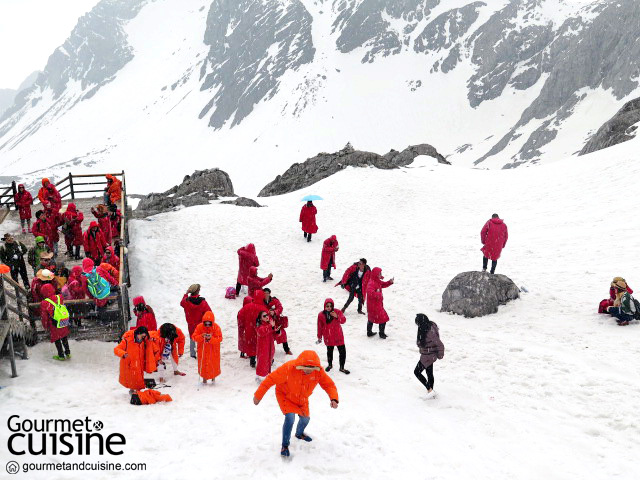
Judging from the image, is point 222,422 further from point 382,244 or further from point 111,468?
point 382,244

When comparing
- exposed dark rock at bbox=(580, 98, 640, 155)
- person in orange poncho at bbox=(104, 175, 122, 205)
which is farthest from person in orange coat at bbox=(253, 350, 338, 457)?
exposed dark rock at bbox=(580, 98, 640, 155)

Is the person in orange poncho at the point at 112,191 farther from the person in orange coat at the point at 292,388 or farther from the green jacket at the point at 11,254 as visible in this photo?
the person in orange coat at the point at 292,388

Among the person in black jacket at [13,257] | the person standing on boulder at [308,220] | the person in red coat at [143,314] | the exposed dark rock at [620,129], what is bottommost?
the person in red coat at [143,314]

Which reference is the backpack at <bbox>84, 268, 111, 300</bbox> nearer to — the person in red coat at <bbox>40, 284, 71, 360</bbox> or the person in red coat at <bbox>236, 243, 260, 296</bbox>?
the person in red coat at <bbox>40, 284, 71, 360</bbox>

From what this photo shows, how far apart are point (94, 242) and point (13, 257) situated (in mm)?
2027

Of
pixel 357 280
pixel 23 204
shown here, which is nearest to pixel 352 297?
pixel 357 280

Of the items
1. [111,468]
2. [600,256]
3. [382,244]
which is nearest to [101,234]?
[111,468]

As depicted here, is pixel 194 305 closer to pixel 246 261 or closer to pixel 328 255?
pixel 246 261

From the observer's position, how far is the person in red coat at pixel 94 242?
45.3 ft

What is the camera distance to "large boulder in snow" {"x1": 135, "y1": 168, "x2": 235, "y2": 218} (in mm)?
27125

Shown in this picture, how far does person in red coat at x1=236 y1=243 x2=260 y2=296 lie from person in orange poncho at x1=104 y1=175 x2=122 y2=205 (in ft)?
24.7

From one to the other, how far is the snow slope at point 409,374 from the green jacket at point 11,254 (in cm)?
336

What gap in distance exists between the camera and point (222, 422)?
25.7 feet

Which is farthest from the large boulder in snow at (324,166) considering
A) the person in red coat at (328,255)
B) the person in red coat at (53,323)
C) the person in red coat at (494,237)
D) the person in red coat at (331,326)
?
the person in red coat at (53,323)
